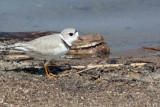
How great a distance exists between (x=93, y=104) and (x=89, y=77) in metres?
1.85

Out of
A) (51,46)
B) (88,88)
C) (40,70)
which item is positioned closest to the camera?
(88,88)

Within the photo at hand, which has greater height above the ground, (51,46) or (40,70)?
(51,46)

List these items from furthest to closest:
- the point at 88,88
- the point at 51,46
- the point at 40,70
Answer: the point at 40,70 → the point at 51,46 → the point at 88,88

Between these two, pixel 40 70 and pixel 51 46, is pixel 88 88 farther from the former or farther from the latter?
pixel 40 70

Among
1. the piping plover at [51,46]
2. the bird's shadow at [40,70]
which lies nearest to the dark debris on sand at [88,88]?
the bird's shadow at [40,70]

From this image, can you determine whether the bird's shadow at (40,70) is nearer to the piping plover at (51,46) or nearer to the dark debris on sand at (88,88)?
the dark debris on sand at (88,88)

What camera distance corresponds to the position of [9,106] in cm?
310

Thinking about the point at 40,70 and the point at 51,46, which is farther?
the point at 40,70

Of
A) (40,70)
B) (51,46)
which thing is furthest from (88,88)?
(40,70)

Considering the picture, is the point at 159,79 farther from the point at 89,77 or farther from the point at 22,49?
the point at 22,49

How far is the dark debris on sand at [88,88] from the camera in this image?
3.43m

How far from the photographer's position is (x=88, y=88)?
14.3ft

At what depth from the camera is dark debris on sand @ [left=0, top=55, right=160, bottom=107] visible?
3.43m

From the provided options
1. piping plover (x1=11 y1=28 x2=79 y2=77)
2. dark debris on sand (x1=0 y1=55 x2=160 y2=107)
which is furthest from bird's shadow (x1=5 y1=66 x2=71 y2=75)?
piping plover (x1=11 y1=28 x2=79 y2=77)
